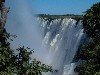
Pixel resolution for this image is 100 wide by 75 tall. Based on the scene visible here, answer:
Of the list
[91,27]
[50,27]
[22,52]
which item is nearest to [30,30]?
[50,27]

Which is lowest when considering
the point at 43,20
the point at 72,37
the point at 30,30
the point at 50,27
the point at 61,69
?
the point at 61,69

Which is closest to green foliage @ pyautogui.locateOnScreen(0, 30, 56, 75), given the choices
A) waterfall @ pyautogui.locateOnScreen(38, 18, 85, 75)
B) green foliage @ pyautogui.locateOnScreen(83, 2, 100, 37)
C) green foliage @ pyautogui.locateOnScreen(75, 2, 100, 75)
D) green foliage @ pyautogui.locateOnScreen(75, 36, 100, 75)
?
green foliage @ pyautogui.locateOnScreen(75, 2, 100, 75)

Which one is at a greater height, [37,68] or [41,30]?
[41,30]

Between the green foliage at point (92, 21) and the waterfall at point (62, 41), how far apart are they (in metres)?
18.2

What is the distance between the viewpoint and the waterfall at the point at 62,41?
182 feet

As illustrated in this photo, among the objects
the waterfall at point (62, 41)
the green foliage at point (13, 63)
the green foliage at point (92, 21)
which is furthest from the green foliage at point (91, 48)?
the waterfall at point (62, 41)

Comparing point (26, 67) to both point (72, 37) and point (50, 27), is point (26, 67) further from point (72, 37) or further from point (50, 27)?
point (50, 27)

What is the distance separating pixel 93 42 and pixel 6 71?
20.3 meters

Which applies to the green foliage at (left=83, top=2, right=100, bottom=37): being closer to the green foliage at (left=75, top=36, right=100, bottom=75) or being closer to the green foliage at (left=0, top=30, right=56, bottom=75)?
the green foliage at (left=75, top=36, right=100, bottom=75)

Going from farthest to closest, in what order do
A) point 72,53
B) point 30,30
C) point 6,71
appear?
point 30,30 → point 72,53 → point 6,71

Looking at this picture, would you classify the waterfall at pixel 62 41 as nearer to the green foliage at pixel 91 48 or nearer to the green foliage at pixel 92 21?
the green foliage at pixel 92 21

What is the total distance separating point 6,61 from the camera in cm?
1059

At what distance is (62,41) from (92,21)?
3437 cm

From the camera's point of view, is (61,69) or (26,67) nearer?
(26,67)
